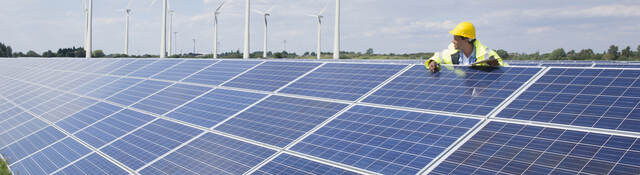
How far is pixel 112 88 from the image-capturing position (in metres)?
17.9

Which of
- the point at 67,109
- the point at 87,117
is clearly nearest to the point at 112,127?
the point at 87,117

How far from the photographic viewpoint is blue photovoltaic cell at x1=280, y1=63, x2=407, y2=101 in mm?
11258

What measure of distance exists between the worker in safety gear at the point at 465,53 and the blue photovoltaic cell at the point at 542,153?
3195 millimetres

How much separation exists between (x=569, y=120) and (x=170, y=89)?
11.5m

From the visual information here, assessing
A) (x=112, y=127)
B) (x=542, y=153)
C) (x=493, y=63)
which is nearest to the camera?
(x=542, y=153)

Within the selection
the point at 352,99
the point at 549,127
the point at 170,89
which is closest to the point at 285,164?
the point at 352,99

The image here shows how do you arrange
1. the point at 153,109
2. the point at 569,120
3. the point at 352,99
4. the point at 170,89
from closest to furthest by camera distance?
the point at 569,120
the point at 352,99
the point at 153,109
the point at 170,89

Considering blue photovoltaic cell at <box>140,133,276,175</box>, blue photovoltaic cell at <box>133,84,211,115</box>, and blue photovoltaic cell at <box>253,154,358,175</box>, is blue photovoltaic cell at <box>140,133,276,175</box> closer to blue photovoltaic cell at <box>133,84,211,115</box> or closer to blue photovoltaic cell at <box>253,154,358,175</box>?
blue photovoltaic cell at <box>253,154,358,175</box>

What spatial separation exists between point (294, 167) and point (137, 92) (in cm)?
990

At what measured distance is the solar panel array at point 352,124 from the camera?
7137 mm

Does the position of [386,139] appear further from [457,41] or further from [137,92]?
[137,92]

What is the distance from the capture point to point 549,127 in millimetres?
7551

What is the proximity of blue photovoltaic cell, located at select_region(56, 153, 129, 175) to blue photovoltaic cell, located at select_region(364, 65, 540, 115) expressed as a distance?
5396 mm

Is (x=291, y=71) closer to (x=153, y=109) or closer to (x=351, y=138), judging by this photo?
(x=153, y=109)
